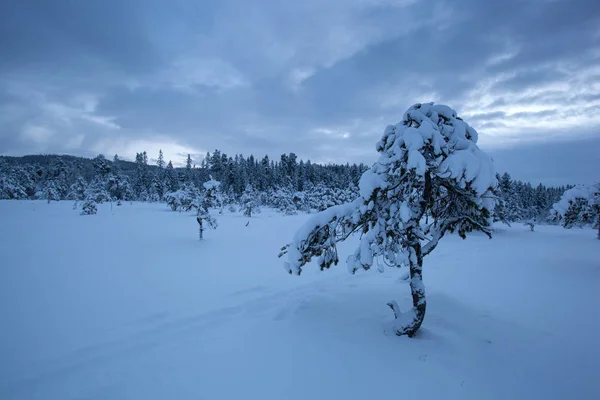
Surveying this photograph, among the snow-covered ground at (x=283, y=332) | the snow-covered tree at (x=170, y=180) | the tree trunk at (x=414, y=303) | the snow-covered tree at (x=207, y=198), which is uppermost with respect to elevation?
the snow-covered tree at (x=170, y=180)

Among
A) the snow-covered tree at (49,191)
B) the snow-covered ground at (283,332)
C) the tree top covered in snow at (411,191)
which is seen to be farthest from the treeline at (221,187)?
the tree top covered in snow at (411,191)

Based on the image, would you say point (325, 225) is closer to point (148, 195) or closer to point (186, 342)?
point (186, 342)

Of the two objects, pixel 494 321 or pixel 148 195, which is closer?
pixel 494 321

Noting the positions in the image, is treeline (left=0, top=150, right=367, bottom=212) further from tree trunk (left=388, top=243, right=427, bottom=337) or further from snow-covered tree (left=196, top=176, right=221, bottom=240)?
tree trunk (left=388, top=243, right=427, bottom=337)

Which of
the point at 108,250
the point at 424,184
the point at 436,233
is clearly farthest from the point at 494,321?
the point at 108,250

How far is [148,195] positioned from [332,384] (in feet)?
313

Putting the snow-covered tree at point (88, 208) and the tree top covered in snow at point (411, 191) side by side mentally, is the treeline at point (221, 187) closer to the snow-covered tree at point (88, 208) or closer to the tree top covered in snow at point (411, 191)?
the snow-covered tree at point (88, 208)

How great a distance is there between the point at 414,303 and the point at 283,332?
3.86m

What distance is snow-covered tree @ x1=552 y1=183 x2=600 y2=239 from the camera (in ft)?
47.5

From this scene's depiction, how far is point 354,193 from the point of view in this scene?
6062cm

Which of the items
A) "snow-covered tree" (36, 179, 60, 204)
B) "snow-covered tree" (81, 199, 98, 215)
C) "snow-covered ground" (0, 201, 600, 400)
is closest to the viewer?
"snow-covered ground" (0, 201, 600, 400)

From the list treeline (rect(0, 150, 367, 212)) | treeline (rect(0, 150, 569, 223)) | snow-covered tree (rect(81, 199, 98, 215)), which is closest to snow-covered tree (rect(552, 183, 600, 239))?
treeline (rect(0, 150, 569, 223))

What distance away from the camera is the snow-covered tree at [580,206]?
14.5m

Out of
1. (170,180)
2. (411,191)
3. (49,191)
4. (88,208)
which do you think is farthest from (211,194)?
(170,180)
